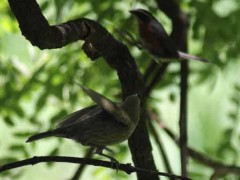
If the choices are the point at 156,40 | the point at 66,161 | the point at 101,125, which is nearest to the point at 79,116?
the point at 101,125

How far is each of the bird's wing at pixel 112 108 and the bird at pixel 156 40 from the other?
0.54 metres

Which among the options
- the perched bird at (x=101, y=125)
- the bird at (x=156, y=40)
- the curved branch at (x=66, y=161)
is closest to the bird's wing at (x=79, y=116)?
the perched bird at (x=101, y=125)

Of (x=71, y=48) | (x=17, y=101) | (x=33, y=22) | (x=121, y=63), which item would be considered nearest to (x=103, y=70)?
(x=71, y=48)

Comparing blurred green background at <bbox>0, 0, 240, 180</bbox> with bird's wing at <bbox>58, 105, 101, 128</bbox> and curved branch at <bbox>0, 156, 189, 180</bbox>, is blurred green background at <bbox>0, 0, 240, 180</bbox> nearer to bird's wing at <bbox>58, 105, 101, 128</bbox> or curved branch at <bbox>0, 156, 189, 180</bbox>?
bird's wing at <bbox>58, 105, 101, 128</bbox>

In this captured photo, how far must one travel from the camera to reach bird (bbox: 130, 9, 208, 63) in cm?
170

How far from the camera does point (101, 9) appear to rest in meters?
2.25

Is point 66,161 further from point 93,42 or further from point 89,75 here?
point 89,75

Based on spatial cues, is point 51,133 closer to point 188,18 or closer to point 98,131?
point 98,131

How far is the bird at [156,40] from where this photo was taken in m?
1.70

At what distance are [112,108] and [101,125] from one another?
Answer: 0.08m

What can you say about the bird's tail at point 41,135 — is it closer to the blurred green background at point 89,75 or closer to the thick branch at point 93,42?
the thick branch at point 93,42

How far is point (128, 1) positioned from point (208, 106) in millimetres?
751

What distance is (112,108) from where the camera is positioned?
3.80ft

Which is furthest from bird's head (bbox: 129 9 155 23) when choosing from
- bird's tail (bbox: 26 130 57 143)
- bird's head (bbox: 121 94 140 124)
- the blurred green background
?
bird's tail (bbox: 26 130 57 143)
